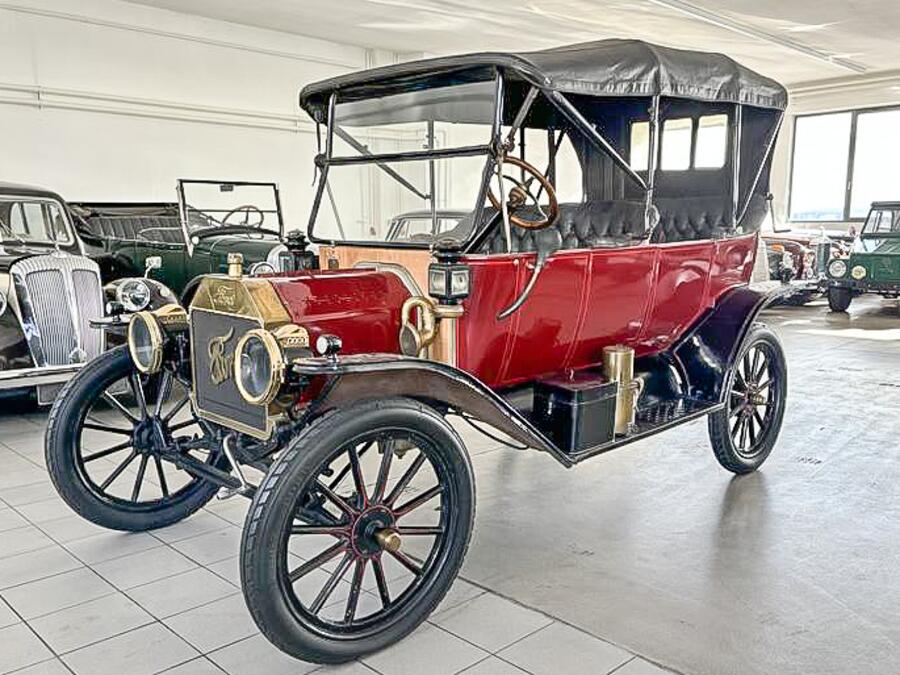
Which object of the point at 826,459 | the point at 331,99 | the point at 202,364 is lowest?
the point at 826,459

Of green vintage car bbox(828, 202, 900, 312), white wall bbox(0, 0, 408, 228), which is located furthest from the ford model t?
green vintage car bbox(828, 202, 900, 312)

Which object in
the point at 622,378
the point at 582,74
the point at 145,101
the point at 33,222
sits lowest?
the point at 622,378

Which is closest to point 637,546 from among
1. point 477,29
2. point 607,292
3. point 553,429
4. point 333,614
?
point 553,429

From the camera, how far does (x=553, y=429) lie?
3.13 meters

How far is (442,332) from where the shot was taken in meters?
2.79

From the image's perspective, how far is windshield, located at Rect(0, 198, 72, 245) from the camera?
564 cm

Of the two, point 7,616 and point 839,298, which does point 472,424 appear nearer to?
point 7,616

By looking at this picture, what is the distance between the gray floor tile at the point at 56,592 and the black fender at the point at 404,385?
1.16m

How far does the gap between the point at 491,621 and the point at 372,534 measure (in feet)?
1.72

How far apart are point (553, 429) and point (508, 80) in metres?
1.38

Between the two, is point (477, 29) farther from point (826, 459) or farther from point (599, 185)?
point (826, 459)

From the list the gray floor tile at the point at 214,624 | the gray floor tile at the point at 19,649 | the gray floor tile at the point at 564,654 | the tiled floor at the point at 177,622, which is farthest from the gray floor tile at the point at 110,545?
the gray floor tile at the point at 564,654

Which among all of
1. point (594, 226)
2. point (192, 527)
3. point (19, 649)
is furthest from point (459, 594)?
point (594, 226)

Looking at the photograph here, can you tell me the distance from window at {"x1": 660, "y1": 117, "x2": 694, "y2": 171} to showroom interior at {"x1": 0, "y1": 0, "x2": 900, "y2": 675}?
20 millimetres
